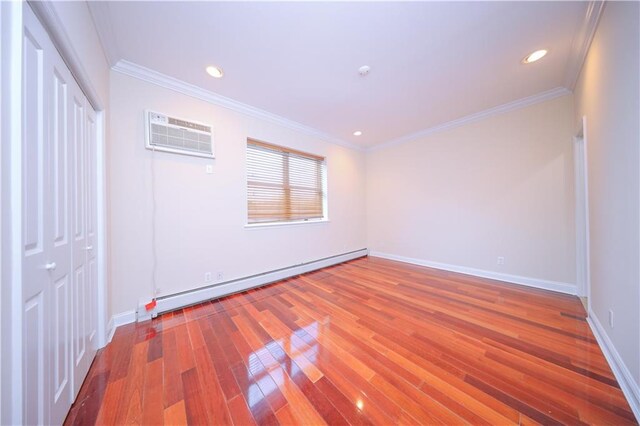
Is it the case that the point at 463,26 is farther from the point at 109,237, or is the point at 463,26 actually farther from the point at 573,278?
the point at 109,237

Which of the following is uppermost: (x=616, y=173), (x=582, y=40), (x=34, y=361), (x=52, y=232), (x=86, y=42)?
(x=582, y=40)

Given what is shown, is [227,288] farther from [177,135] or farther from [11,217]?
[11,217]

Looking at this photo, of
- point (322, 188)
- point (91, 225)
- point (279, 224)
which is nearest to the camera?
point (91, 225)

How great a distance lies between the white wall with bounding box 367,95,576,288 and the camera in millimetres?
2615

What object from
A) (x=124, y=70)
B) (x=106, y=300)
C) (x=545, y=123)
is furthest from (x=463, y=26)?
(x=106, y=300)

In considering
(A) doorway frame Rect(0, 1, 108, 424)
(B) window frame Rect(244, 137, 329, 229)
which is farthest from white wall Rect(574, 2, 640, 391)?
(B) window frame Rect(244, 137, 329, 229)

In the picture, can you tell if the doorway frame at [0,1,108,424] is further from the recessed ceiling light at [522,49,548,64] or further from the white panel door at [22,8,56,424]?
the recessed ceiling light at [522,49,548,64]

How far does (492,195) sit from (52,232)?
4610mm

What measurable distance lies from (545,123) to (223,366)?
458 centimetres

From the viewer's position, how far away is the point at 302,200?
3736 mm

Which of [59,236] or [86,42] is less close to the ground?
[86,42]

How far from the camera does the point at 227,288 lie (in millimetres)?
2623

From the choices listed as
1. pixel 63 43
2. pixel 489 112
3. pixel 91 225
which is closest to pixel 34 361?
pixel 91 225

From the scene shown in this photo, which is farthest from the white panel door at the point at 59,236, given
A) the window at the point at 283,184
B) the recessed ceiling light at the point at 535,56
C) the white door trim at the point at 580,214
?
the white door trim at the point at 580,214
